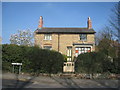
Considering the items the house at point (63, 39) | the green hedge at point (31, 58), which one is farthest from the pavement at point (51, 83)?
the house at point (63, 39)

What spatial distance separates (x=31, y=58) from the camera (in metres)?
16.0

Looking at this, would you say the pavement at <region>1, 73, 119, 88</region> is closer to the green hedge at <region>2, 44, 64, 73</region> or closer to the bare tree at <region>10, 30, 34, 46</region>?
the green hedge at <region>2, 44, 64, 73</region>

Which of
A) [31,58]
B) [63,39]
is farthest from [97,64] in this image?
[63,39]

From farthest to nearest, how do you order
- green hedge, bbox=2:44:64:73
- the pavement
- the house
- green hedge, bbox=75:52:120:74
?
the house → green hedge, bbox=75:52:120:74 → green hedge, bbox=2:44:64:73 → the pavement

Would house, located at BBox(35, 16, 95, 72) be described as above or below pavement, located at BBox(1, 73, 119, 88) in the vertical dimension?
above

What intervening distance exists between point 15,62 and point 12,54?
92cm

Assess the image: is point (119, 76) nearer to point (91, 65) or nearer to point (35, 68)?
point (91, 65)

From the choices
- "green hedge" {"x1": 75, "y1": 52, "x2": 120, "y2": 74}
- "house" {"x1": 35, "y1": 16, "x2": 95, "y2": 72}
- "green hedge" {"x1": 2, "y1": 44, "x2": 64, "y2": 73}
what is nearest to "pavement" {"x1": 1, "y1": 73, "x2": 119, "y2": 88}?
"green hedge" {"x1": 2, "y1": 44, "x2": 64, "y2": 73}

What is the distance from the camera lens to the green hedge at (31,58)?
15680 mm

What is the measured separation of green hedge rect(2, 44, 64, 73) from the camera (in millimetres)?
15680

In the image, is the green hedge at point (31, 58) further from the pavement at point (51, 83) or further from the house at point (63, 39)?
the house at point (63, 39)

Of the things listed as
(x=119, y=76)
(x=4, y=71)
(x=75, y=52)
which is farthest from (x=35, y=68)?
(x=75, y=52)

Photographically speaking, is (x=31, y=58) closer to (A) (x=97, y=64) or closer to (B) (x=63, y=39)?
(A) (x=97, y=64)

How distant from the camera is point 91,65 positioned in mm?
16141
